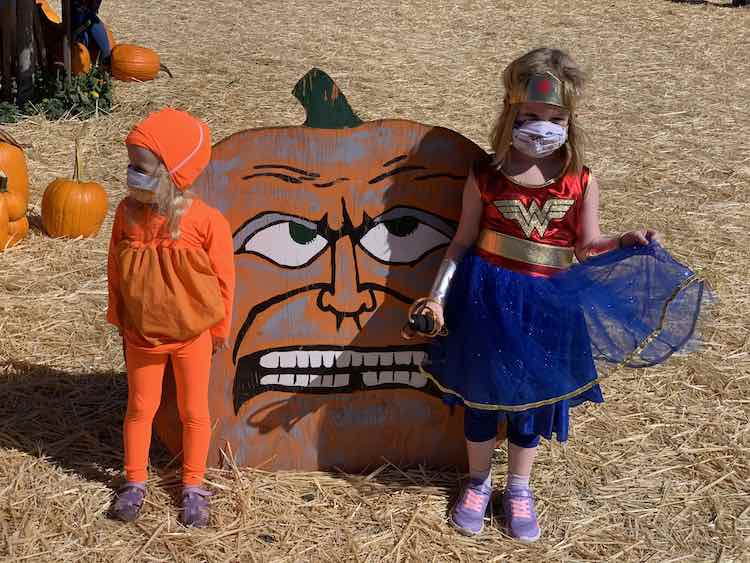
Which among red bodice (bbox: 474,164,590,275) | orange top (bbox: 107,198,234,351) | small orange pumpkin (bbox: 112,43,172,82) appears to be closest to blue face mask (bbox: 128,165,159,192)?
orange top (bbox: 107,198,234,351)

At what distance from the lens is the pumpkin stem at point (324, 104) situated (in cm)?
326

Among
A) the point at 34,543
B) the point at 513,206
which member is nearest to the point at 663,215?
the point at 513,206

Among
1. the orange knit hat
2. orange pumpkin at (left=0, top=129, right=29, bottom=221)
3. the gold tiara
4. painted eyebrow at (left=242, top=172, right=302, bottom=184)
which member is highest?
the gold tiara

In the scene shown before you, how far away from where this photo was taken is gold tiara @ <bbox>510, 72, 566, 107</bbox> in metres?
2.96

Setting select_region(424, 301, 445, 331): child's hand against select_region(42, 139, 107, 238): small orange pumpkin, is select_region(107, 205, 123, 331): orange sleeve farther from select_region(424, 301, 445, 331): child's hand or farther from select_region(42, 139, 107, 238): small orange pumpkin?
select_region(42, 139, 107, 238): small orange pumpkin

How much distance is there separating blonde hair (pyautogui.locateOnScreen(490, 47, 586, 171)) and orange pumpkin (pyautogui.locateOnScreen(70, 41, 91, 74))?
Result: 22.2ft

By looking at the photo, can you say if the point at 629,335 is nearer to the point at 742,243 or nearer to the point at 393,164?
the point at 393,164

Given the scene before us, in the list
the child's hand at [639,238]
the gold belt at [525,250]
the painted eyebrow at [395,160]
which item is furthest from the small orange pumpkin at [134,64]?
the child's hand at [639,238]

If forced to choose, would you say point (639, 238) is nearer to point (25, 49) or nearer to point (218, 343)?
point (218, 343)

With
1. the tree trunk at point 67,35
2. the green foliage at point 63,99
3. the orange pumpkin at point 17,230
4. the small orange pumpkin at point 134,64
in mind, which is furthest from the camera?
the small orange pumpkin at point 134,64

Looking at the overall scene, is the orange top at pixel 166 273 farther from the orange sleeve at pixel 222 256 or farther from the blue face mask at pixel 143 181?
the blue face mask at pixel 143 181

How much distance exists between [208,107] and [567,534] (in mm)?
6269

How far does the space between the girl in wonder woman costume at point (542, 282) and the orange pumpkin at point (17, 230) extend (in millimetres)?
3542

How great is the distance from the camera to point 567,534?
337cm
